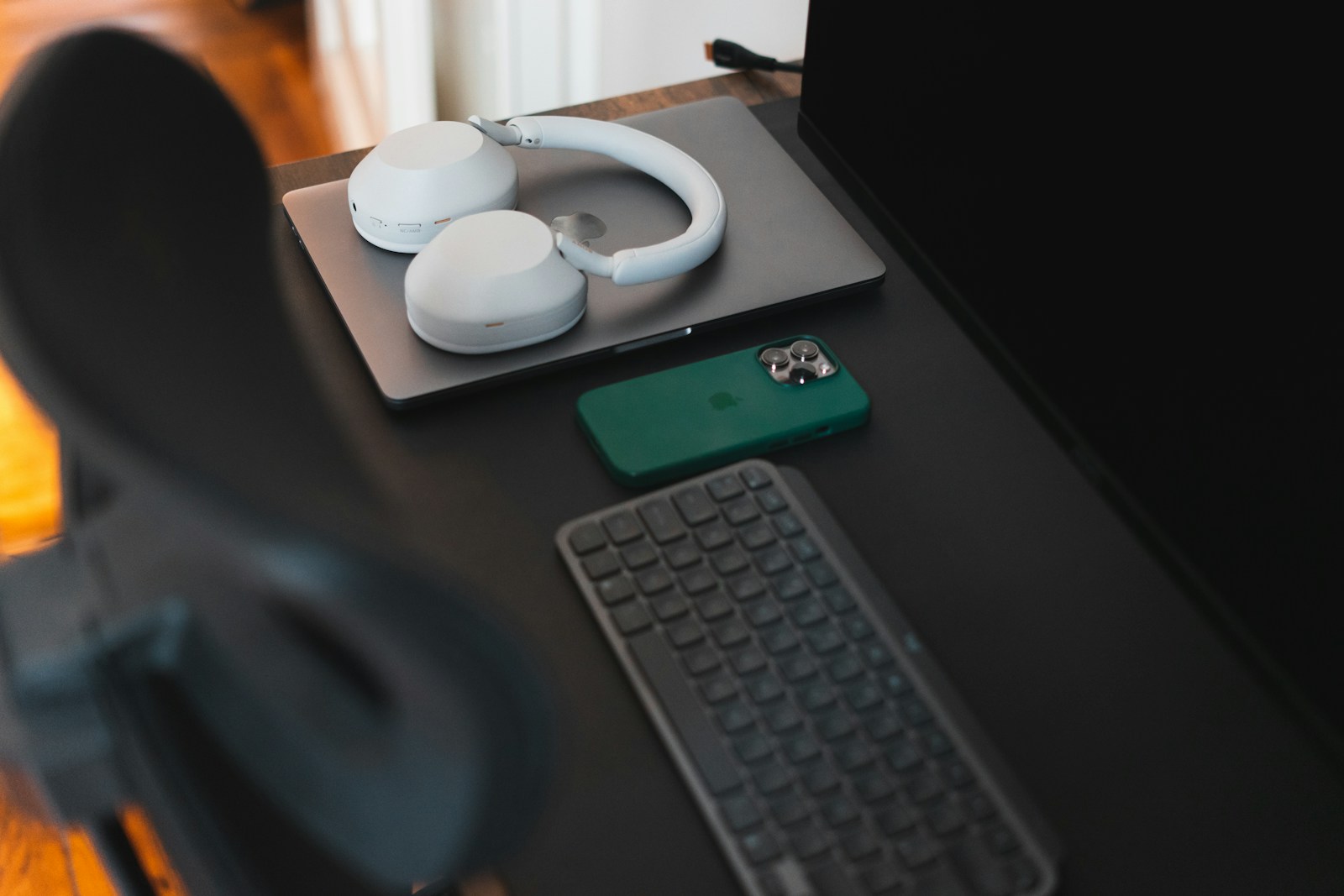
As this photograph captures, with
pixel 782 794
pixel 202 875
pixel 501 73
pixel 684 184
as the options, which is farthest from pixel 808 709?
pixel 501 73

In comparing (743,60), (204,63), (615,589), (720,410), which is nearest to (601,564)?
(615,589)

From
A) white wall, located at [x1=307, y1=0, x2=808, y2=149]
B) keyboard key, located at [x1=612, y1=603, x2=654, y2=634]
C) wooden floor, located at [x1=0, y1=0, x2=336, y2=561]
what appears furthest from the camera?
wooden floor, located at [x1=0, y1=0, x2=336, y2=561]

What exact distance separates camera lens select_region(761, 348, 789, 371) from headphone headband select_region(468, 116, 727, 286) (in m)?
0.07

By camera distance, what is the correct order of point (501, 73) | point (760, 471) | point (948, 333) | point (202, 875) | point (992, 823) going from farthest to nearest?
point (501, 73)
point (948, 333)
point (760, 471)
point (992, 823)
point (202, 875)

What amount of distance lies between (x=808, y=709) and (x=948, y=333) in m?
0.29

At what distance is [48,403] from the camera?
21 centimetres

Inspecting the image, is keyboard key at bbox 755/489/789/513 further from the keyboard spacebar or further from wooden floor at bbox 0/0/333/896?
wooden floor at bbox 0/0/333/896

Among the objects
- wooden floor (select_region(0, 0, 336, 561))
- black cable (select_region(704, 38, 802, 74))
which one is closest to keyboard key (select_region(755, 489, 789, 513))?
black cable (select_region(704, 38, 802, 74))

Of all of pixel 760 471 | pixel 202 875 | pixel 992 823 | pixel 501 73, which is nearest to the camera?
pixel 202 875

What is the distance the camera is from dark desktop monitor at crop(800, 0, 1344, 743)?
385 millimetres

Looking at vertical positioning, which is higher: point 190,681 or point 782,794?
point 190,681

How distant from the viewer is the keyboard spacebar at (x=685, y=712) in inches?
18.0

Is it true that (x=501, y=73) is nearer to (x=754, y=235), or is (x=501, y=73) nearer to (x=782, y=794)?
(x=754, y=235)

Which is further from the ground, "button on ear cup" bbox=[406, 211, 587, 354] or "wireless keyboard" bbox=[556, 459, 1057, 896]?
"button on ear cup" bbox=[406, 211, 587, 354]
